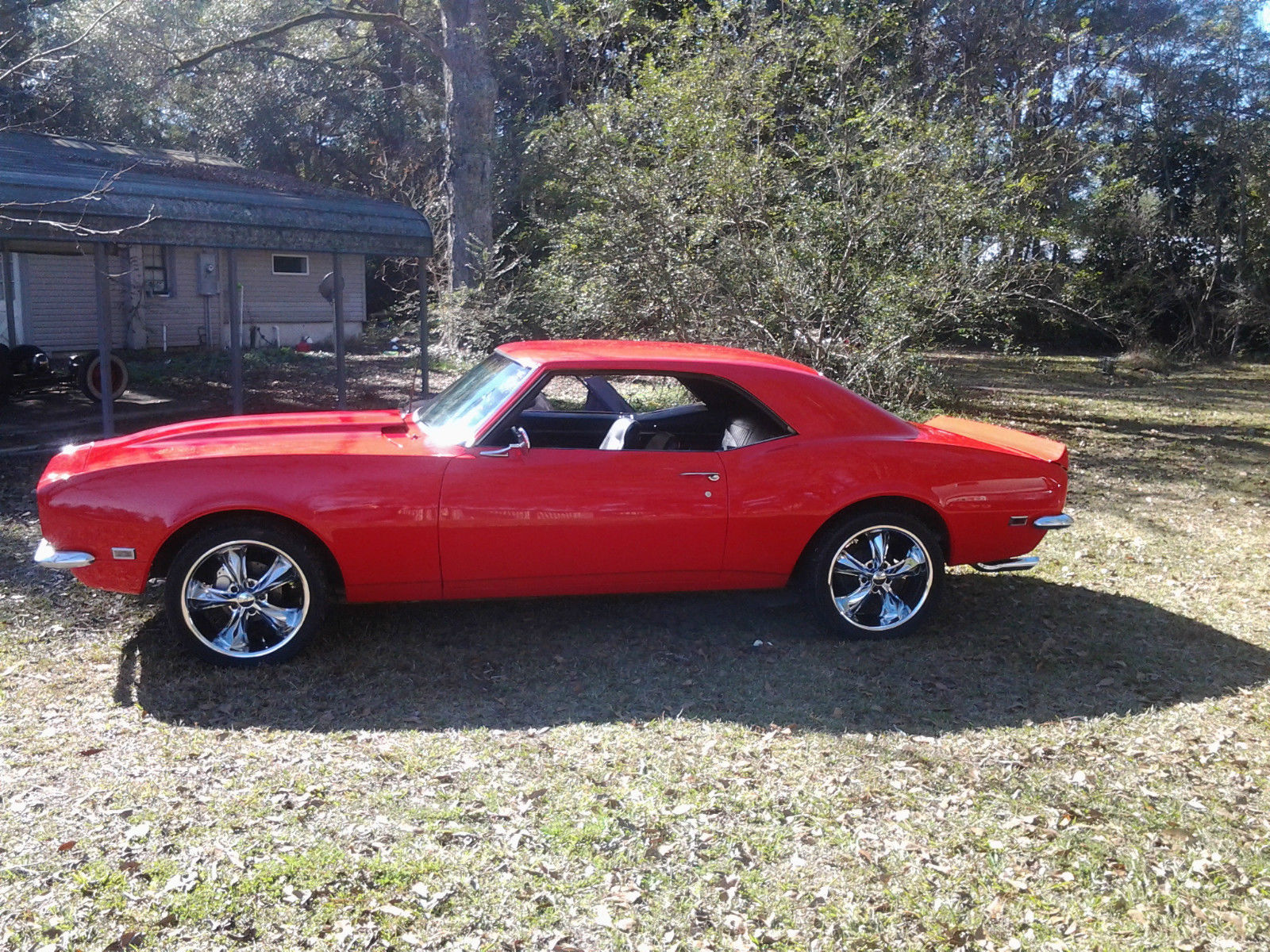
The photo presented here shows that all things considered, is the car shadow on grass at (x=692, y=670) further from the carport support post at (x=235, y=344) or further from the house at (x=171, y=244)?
the carport support post at (x=235, y=344)

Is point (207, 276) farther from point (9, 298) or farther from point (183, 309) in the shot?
point (9, 298)

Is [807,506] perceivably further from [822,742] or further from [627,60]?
[627,60]

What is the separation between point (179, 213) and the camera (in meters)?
10.1

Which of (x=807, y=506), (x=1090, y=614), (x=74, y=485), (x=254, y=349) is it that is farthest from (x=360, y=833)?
(x=254, y=349)

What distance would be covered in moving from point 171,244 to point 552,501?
6.90 meters

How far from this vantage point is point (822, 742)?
4.36 meters

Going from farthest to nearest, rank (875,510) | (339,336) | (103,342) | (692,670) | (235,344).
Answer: (339,336) → (235,344) → (103,342) → (875,510) → (692,670)

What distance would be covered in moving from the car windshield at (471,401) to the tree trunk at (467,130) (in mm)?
13874

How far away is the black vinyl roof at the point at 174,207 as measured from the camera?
909cm

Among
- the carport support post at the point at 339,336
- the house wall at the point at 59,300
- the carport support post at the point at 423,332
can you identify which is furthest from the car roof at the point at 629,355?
the house wall at the point at 59,300

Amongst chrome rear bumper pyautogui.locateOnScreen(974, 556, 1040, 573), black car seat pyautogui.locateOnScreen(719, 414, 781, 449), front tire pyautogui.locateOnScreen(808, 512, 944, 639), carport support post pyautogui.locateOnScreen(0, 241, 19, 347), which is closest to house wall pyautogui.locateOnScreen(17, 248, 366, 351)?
carport support post pyautogui.locateOnScreen(0, 241, 19, 347)

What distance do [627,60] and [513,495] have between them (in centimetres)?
1194

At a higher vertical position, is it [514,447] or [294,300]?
[294,300]

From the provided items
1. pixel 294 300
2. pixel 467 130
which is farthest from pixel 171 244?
pixel 294 300
